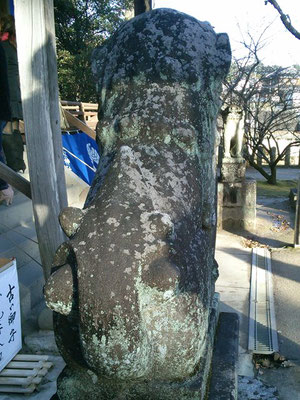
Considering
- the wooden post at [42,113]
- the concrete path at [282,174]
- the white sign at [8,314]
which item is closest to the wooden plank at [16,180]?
the wooden post at [42,113]

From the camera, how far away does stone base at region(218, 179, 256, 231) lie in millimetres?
8141

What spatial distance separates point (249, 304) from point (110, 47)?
3.86 metres

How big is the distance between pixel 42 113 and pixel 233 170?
5965mm

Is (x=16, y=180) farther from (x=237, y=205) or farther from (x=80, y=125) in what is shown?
(x=237, y=205)

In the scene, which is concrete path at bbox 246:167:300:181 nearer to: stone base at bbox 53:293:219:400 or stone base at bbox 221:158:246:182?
stone base at bbox 221:158:246:182

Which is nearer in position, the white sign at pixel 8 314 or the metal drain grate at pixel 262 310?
the white sign at pixel 8 314

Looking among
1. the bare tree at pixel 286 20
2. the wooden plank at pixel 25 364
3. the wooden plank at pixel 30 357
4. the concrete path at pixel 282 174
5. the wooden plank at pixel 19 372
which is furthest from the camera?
the concrete path at pixel 282 174

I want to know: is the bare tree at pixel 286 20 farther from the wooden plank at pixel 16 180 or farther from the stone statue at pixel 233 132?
the wooden plank at pixel 16 180

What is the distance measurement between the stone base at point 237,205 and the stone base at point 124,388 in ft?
22.7

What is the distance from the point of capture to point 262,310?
4.64 m

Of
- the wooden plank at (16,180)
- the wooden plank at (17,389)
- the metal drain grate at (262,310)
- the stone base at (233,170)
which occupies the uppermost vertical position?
the wooden plank at (16,180)

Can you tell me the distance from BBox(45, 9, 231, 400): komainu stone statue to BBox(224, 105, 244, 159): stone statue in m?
7.21

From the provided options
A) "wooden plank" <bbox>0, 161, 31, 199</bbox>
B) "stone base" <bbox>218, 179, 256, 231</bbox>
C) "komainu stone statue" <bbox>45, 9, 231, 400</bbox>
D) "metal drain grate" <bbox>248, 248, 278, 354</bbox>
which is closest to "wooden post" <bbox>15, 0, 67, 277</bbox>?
"wooden plank" <bbox>0, 161, 31, 199</bbox>

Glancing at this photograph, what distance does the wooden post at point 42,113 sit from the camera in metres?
2.69
